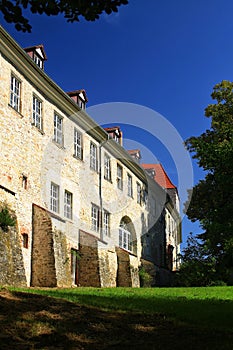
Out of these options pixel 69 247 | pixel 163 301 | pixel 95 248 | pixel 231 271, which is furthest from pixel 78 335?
pixel 231 271

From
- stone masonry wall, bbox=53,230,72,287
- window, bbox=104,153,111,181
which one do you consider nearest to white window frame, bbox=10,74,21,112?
stone masonry wall, bbox=53,230,72,287

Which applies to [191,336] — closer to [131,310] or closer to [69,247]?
[131,310]

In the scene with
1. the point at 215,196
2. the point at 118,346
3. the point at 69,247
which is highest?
the point at 215,196

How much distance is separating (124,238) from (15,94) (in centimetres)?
1467

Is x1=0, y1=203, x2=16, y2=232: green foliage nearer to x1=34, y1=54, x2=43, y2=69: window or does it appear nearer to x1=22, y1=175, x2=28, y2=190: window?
x1=22, y1=175, x2=28, y2=190: window

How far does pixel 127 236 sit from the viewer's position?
112 feet

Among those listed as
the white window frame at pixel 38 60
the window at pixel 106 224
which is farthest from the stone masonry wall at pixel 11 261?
the window at pixel 106 224

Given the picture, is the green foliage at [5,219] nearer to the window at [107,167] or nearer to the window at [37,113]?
the window at [37,113]

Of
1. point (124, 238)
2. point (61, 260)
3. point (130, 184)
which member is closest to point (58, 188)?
point (61, 260)

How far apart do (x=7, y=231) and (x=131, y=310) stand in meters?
7.52

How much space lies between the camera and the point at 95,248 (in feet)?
86.3

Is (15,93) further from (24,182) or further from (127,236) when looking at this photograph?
(127,236)

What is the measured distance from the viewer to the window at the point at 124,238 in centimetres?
3262

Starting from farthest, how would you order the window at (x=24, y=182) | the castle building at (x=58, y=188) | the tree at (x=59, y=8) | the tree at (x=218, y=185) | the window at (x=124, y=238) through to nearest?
the window at (x=124, y=238), the tree at (x=218, y=185), the window at (x=24, y=182), the castle building at (x=58, y=188), the tree at (x=59, y=8)
